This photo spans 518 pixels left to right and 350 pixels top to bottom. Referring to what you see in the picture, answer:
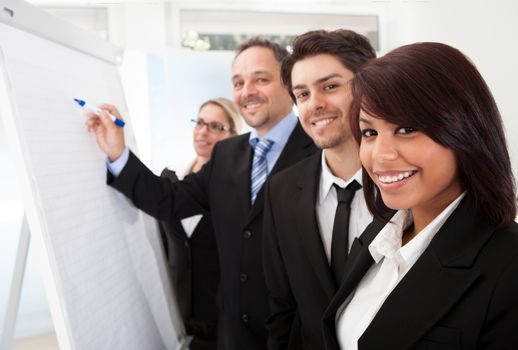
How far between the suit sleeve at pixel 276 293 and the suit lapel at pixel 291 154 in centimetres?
11

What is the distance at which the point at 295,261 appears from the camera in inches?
48.5

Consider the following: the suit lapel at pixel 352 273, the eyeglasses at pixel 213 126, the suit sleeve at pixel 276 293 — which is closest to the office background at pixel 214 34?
the eyeglasses at pixel 213 126

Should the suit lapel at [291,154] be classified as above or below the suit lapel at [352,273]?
above

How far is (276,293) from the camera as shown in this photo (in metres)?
1.33

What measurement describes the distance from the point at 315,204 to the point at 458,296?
579 mm

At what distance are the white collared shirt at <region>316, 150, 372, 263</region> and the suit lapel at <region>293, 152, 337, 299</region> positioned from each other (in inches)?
1.0

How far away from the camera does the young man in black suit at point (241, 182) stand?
4.79ft

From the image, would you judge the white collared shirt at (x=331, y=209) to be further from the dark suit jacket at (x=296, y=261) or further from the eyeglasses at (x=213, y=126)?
the eyeglasses at (x=213, y=126)

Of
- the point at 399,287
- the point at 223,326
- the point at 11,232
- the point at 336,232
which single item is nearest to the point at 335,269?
the point at 336,232

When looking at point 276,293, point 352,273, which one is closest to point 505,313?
point 352,273

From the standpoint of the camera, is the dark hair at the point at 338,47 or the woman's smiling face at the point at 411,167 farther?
the dark hair at the point at 338,47

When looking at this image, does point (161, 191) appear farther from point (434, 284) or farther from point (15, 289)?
point (434, 284)

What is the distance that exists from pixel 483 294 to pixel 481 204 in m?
0.15

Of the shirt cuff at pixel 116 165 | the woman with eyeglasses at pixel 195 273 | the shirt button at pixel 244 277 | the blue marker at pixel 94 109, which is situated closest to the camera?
the blue marker at pixel 94 109
